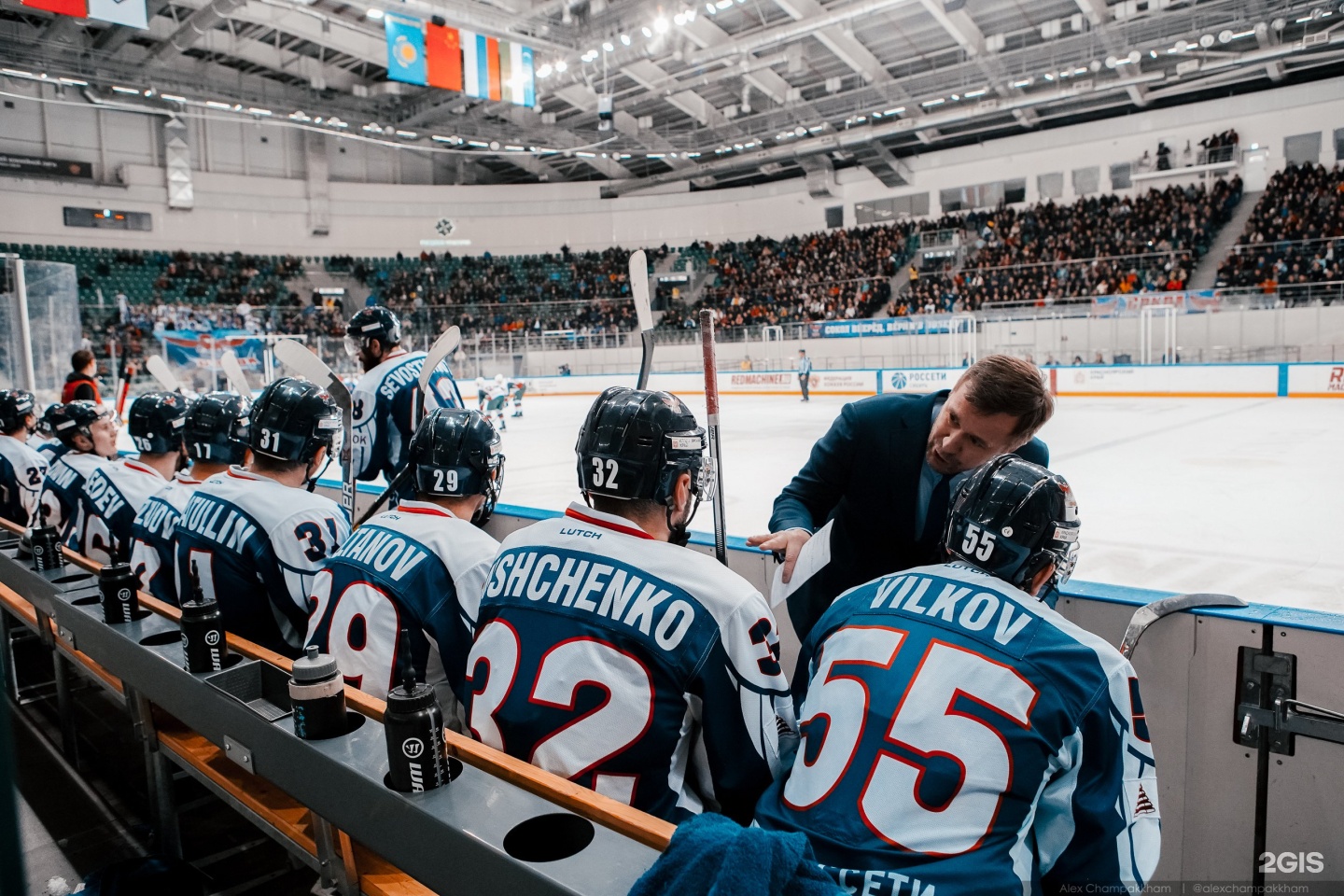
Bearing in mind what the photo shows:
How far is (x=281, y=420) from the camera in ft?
8.61

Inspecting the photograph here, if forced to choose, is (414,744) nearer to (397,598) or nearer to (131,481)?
(397,598)

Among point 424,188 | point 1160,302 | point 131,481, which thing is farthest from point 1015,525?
point 424,188

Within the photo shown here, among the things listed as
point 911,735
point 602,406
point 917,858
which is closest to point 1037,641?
point 911,735

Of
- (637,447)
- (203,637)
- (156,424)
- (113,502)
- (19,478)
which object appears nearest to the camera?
(637,447)

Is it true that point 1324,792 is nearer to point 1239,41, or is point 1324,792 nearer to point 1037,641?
point 1037,641

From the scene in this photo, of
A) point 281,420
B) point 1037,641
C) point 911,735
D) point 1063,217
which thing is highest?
point 1063,217

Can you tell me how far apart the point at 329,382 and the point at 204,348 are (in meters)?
12.8

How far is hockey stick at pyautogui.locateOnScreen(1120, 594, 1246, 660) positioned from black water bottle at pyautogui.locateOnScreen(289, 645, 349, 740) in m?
1.59

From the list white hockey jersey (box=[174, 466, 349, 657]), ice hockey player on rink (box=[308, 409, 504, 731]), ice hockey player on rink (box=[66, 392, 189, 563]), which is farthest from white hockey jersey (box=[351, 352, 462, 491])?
ice hockey player on rink (box=[308, 409, 504, 731])

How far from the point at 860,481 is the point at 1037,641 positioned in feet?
4.00

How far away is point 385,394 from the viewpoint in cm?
388

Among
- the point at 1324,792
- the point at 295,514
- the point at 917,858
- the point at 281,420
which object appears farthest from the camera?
the point at 281,420

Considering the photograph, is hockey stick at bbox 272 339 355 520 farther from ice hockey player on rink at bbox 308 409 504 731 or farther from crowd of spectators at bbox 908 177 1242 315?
crowd of spectators at bbox 908 177 1242 315

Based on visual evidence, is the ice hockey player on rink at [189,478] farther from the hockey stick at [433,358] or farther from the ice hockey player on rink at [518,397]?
the ice hockey player on rink at [518,397]
